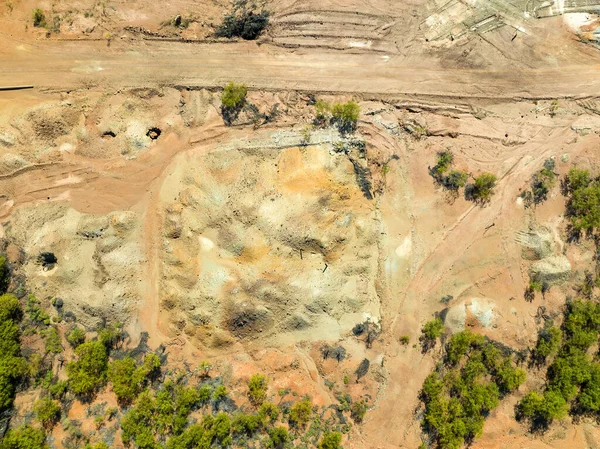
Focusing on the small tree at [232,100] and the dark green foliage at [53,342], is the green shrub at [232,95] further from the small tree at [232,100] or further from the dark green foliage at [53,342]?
the dark green foliage at [53,342]

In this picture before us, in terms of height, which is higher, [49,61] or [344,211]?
[49,61]

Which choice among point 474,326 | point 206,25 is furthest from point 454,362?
point 206,25

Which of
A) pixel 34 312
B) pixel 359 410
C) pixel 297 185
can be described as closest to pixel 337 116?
pixel 297 185

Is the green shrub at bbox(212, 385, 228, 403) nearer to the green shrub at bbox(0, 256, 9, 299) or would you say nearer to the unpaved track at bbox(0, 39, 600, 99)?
the green shrub at bbox(0, 256, 9, 299)

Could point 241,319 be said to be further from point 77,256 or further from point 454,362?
point 454,362

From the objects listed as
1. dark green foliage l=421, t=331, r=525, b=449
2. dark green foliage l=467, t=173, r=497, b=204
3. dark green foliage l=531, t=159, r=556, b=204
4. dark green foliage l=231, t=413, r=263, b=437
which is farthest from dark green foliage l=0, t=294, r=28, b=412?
dark green foliage l=531, t=159, r=556, b=204

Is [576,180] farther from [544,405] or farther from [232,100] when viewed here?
[232,100]
